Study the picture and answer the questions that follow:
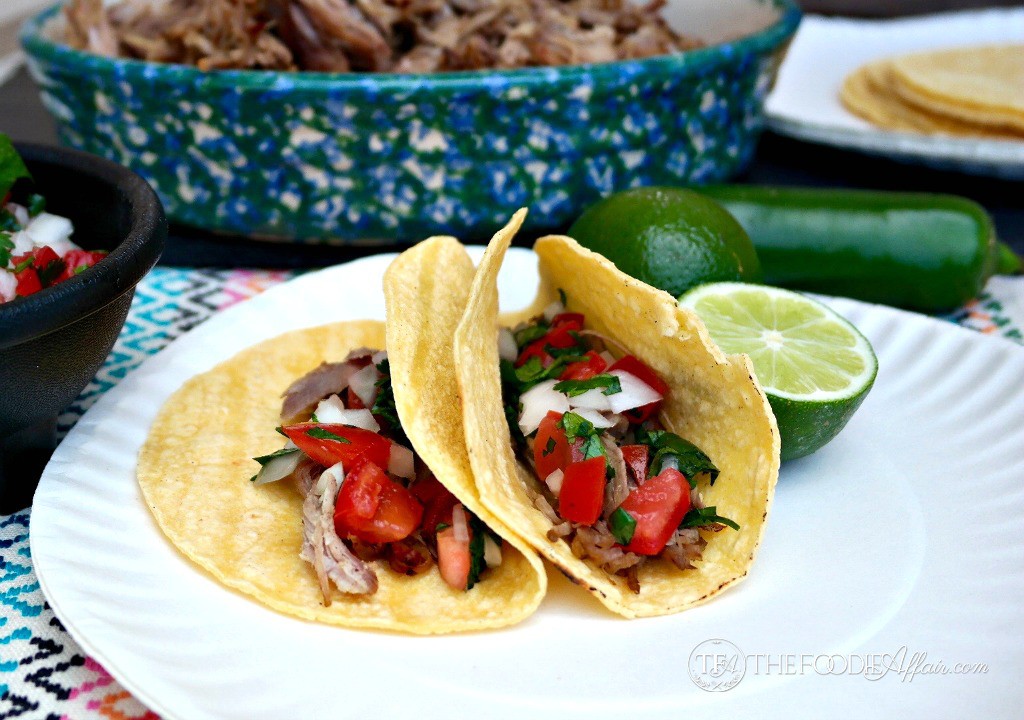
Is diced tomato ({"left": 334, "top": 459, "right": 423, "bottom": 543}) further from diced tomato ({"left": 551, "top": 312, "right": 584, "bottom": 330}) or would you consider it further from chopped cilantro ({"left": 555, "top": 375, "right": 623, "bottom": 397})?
diced tomato ({"left": 551, "top": 312, "right": 584, "bottom": 330})

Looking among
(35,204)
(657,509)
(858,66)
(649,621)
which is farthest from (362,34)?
(858,66)

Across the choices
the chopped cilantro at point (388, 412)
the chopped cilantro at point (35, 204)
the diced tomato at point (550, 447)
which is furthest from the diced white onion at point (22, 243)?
the diced tomato at point (550, 447)

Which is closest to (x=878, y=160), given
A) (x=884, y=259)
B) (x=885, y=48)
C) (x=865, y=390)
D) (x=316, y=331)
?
(x=884, y=259)

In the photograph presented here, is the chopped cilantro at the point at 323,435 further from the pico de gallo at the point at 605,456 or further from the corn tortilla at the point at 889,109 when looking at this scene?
the corn tortilla at the point at 889,109

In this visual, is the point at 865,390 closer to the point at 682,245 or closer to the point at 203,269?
the point at 682,245

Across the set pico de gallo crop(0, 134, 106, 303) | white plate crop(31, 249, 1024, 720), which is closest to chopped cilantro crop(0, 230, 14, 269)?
pico de gallo crop(0, 134, 106, 303)

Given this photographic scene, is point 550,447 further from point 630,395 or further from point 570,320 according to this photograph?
point 570,320
